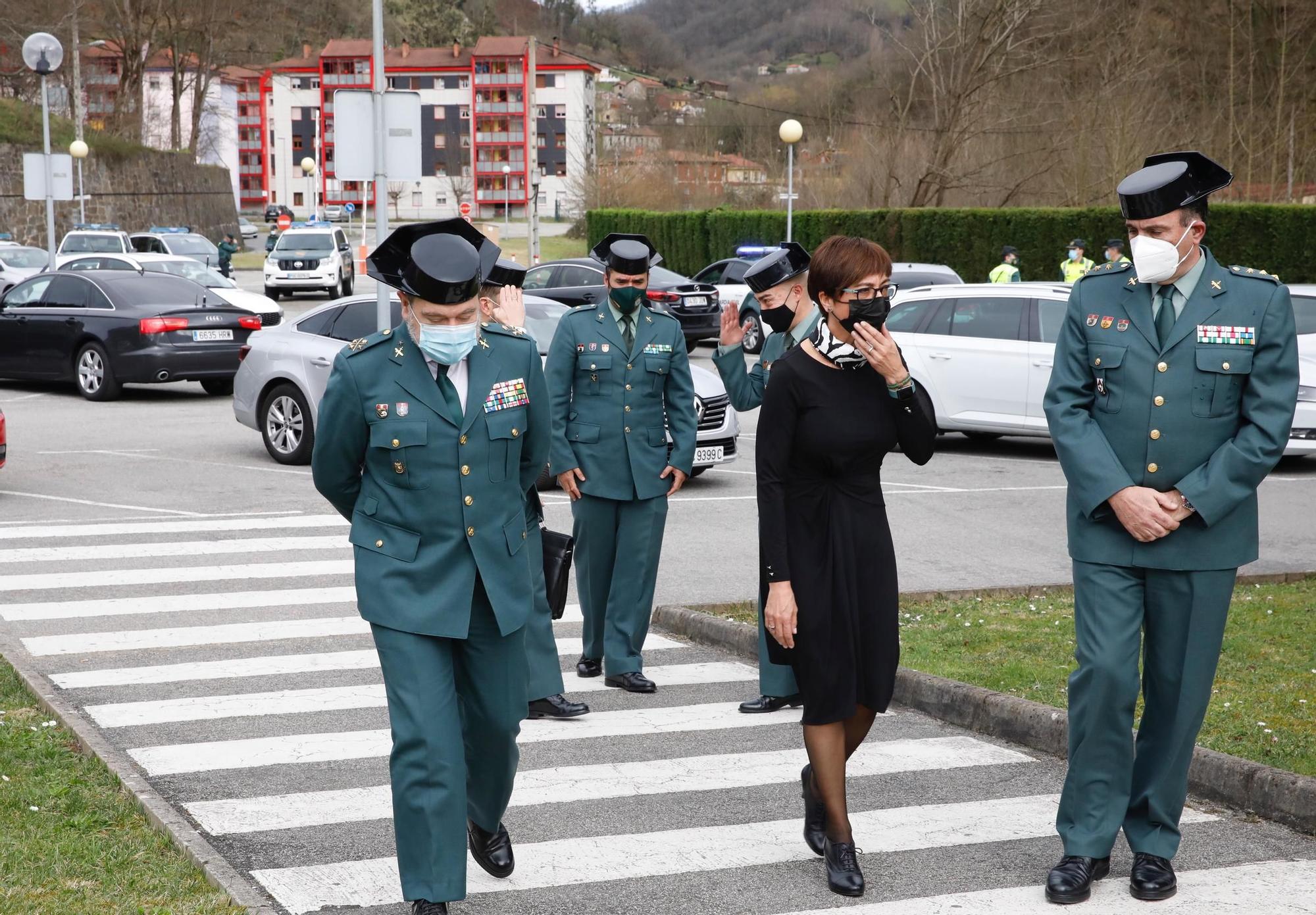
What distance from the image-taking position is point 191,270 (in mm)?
32844

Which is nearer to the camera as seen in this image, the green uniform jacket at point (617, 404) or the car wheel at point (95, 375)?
the green uniform jacket at point (617, 404)

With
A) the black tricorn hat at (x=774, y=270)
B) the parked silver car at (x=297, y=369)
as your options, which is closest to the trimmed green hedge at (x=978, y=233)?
the parked silver car at (x=297, y=369)

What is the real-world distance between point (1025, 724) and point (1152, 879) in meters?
1.77

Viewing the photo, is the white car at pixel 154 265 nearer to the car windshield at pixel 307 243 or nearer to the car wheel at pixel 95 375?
the car wheel at pixel 95 375

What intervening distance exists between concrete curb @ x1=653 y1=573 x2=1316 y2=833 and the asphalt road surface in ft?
0.32

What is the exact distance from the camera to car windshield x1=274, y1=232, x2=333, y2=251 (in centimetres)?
4541

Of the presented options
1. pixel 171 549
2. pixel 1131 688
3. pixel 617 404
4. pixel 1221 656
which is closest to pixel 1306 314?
pixel 1221 656

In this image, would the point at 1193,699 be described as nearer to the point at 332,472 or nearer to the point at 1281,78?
the point at 332,472

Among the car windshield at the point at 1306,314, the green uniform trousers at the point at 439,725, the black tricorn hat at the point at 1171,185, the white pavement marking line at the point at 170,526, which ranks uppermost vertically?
the black tricorn hat at the point at 1171,185

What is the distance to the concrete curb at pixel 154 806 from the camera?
180 inches

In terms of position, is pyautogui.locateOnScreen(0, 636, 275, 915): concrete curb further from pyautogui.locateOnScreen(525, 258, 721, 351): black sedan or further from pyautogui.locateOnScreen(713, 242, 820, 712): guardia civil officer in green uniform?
pyautogui.locateOnScreen(525, 258, 721, 351): black sedan

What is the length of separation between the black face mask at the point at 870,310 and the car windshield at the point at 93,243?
1594 inches

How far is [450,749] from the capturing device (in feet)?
14.1

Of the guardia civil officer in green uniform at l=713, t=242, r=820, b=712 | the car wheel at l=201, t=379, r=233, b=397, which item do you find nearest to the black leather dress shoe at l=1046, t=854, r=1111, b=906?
the guardia civil officer in green uniform at l=713, t=242, r=820, b=712
